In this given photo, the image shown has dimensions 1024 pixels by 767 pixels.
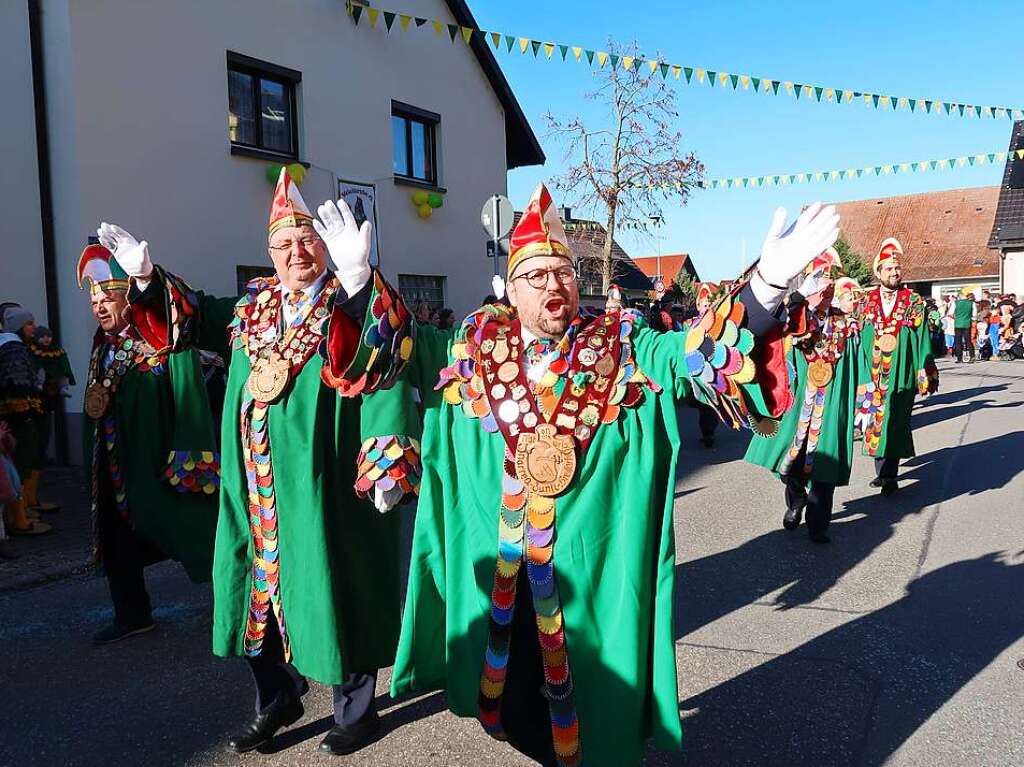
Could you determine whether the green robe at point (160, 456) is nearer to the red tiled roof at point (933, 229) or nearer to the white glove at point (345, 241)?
the white glove at point (345, 241)

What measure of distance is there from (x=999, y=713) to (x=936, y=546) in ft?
8.01

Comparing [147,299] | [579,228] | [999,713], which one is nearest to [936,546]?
[999,713]

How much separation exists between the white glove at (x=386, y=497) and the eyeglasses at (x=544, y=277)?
2.52 feet

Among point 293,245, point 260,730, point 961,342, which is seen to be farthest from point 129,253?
point 961,342

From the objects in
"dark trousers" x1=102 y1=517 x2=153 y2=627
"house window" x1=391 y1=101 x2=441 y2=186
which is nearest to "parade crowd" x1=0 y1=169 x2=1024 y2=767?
"dark trousers" x1=102 y1=517 x2=153 y2=627

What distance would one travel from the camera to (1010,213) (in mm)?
32250

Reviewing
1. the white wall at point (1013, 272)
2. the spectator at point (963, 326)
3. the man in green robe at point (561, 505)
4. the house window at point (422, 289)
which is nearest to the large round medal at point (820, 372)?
the man in green robe at point (561, 505)

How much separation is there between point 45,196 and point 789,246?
8.82m

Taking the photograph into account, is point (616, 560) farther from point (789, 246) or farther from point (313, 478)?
point (313, 478)

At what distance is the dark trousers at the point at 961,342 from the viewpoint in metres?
23.2

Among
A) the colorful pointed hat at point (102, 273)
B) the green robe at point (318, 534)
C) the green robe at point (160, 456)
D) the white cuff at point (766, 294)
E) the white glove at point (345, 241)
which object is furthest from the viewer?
the green robe at point (160, 456)

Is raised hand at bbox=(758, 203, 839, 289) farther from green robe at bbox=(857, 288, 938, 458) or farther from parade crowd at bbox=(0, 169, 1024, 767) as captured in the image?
green robe at bbox=(857, 288, 938, 458)

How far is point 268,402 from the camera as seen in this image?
286 centimetres

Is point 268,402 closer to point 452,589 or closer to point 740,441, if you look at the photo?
point 452,589
